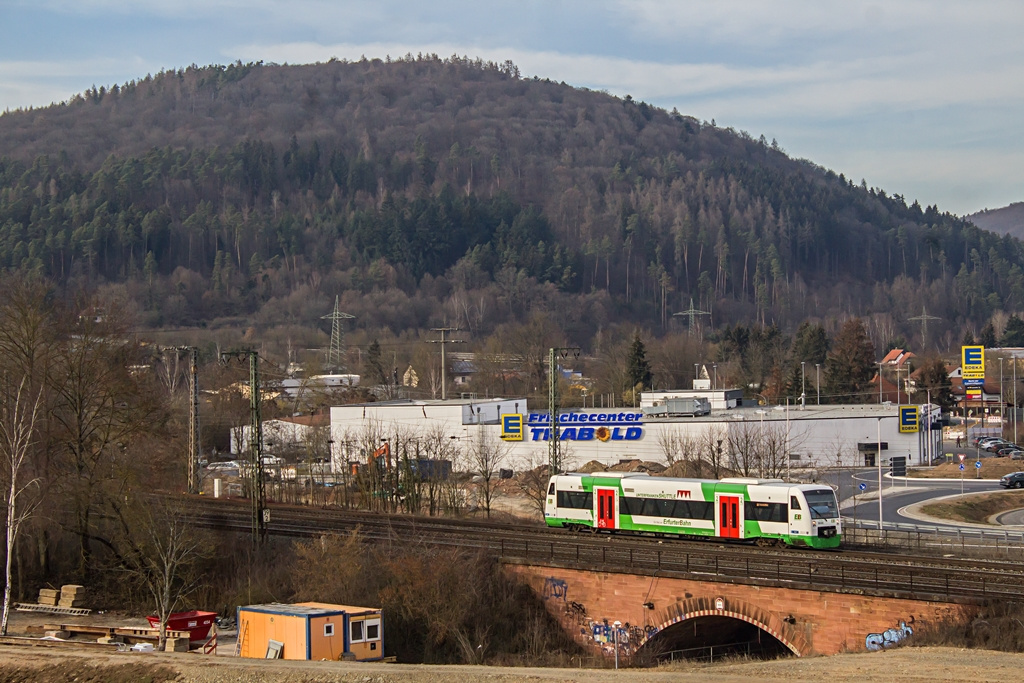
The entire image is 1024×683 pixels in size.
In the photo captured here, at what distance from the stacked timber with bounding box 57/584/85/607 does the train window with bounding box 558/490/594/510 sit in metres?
21.3

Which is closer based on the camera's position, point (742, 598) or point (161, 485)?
point (742, 598)

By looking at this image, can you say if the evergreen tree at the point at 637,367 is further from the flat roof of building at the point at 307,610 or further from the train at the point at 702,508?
the flat roof of building at the point at 307,610

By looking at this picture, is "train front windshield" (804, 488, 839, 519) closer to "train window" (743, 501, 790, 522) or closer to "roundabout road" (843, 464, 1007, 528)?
"train window" (743, 501, 790, 522)

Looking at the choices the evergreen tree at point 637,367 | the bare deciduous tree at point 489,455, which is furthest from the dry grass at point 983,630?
the evergreen tree at point 637,367

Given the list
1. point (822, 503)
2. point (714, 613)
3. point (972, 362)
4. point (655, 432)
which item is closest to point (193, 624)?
point (714, 613)

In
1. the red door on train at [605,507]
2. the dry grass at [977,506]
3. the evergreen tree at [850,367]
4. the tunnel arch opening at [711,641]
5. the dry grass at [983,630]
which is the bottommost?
the tunnel arch opening at [711,641]

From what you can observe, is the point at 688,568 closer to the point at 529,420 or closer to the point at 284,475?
the point at 529,420

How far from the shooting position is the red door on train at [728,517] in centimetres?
4378

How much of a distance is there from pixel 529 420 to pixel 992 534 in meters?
44.1

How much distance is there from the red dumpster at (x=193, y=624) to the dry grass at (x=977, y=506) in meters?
42.1

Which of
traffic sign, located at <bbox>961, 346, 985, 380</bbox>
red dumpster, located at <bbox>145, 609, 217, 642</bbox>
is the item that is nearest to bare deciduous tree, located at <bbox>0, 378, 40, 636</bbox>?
red dumpster, located at <bbox>145, 609, 217, 642</bbox>

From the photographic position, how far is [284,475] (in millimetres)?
91125

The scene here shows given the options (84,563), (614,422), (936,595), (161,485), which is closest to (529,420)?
(614,422)

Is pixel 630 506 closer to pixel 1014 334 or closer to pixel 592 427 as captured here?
pixel 592 427
